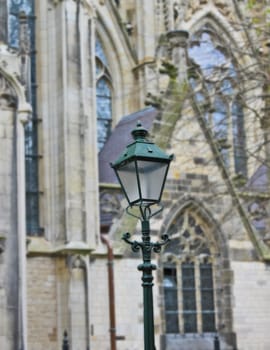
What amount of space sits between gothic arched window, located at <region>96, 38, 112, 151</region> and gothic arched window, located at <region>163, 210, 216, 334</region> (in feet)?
15.3

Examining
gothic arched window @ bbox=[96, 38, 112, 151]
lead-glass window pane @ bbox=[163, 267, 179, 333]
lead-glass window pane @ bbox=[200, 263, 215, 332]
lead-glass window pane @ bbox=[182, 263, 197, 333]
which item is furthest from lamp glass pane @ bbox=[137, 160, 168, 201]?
gothic arched window @ bbox=[96, 38, 112, 151]

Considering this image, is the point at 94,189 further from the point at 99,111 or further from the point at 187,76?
the point at 99,111

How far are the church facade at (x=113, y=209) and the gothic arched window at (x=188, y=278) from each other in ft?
0.09

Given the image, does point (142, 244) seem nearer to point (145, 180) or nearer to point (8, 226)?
point (145, 180)

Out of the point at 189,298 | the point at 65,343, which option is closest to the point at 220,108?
the point at 189,298

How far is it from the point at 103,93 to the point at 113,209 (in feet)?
16.6

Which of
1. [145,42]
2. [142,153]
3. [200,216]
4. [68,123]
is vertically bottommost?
[142,153]

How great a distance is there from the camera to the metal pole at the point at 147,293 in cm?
933

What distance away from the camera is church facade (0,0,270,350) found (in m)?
19.3

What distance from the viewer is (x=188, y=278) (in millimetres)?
21188

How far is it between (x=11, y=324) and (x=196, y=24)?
13356mm

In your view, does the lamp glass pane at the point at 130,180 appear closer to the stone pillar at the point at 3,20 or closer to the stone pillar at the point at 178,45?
the stone pillar at the point at 3,20

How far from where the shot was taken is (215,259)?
70.9ft

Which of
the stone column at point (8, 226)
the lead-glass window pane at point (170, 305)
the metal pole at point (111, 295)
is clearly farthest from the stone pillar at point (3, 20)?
the lead-glass window pane at point (170, 305)
